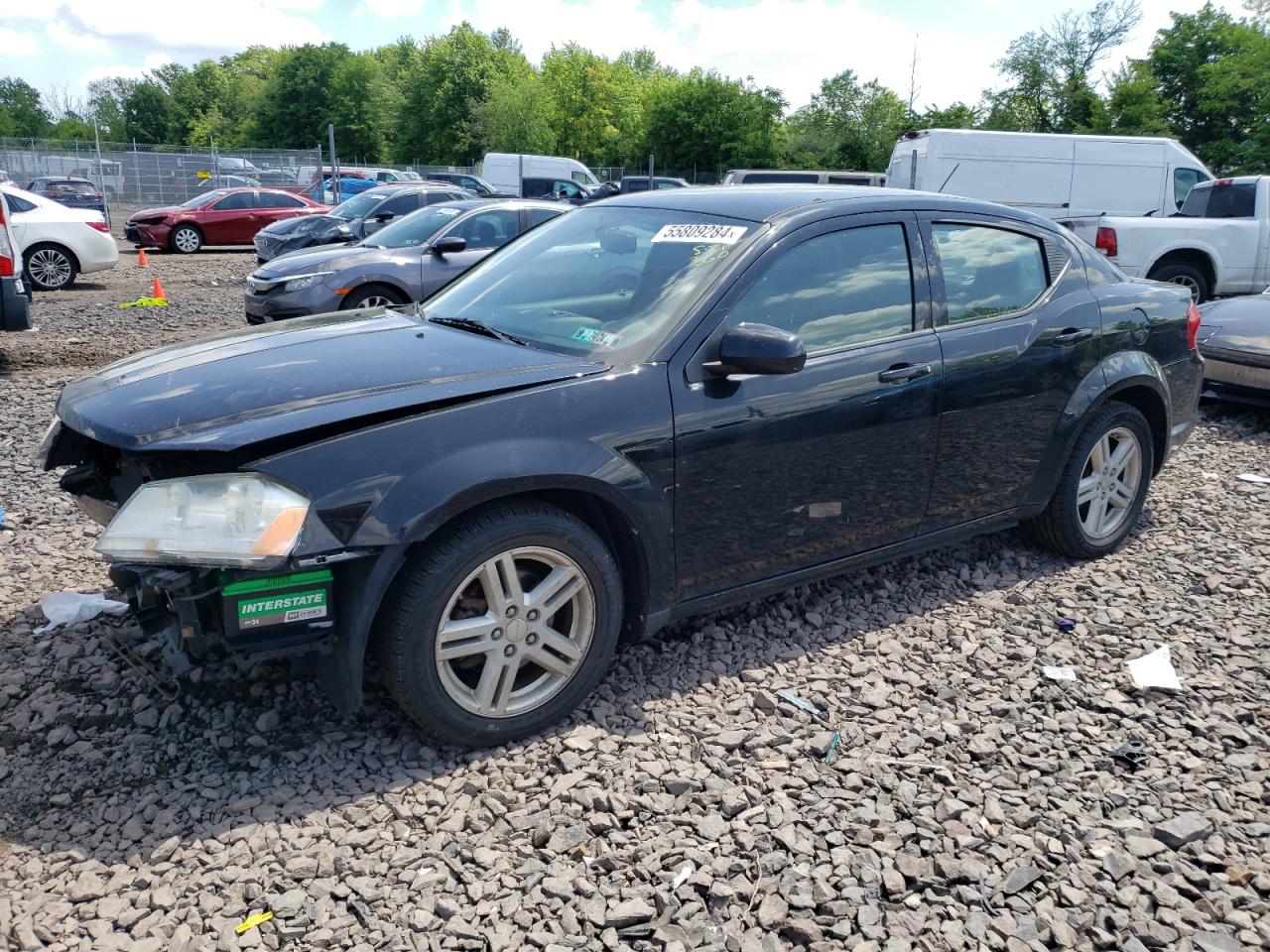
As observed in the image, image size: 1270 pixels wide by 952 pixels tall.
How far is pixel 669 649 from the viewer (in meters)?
3.96

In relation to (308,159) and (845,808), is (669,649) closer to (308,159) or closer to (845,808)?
(845,808)

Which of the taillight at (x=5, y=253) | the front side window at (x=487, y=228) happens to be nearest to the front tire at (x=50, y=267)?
the taillight at (x=5, y=253)

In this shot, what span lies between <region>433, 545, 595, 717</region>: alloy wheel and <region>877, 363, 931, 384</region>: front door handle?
145 centimetres

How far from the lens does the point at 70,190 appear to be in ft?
99.0

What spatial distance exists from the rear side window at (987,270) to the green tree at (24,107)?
11651cm

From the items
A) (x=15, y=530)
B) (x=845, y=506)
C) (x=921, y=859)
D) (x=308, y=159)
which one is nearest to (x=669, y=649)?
(x=845, y=506)

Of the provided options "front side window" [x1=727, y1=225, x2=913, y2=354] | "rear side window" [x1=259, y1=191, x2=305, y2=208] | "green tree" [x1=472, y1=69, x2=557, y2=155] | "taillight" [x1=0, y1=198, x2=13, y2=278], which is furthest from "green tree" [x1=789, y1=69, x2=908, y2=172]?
"front side window" [x1=727, y1=225, x2=913, y2=354]

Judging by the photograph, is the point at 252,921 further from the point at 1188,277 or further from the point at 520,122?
the point at 520,122

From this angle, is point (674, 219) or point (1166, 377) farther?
point (1166, 377)

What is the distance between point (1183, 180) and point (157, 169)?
29.4 meters

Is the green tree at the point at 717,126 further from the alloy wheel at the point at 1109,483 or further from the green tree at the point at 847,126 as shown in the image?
the alloy wheel at the point at 1109,483

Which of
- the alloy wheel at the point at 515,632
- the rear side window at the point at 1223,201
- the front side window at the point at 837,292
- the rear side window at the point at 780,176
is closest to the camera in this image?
the alloy wheel at the point at 515,632

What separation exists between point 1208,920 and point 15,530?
5203 millimetres

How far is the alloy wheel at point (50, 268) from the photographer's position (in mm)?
14735
